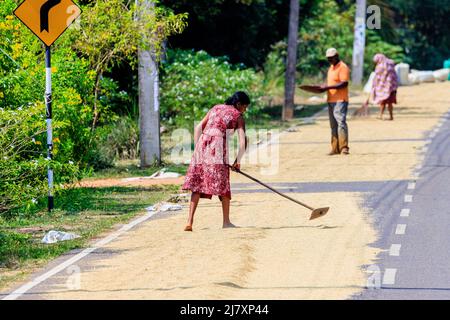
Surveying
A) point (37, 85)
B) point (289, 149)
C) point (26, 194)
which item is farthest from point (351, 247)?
point (289, 149)

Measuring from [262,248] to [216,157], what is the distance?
5.98 feet

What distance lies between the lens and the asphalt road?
11.1m

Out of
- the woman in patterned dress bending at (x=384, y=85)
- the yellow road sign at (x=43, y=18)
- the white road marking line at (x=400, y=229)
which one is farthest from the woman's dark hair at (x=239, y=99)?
the woman in patterned dress bending at (x=384, y=85)

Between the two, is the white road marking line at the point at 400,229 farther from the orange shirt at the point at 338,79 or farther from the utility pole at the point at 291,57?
the utility pole at the point at 291,57

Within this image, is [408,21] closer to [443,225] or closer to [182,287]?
[443,225]

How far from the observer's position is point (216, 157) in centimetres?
1481

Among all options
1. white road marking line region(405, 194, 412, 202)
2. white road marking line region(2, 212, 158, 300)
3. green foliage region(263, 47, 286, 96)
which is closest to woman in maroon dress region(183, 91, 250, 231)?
white road marking line region(2, 212, 158, 300)

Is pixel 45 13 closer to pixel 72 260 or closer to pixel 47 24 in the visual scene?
pixel 47 24

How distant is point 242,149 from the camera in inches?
576

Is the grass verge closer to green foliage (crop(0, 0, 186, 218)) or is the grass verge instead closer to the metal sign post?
green foliage (crop(0, 0, 186, 218))

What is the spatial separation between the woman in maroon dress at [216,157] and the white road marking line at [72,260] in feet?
3.03

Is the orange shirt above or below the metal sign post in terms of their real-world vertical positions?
below

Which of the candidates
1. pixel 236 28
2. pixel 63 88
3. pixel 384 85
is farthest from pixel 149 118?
pixel 236 28

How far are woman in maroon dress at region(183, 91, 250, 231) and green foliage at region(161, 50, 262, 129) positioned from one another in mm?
12422
